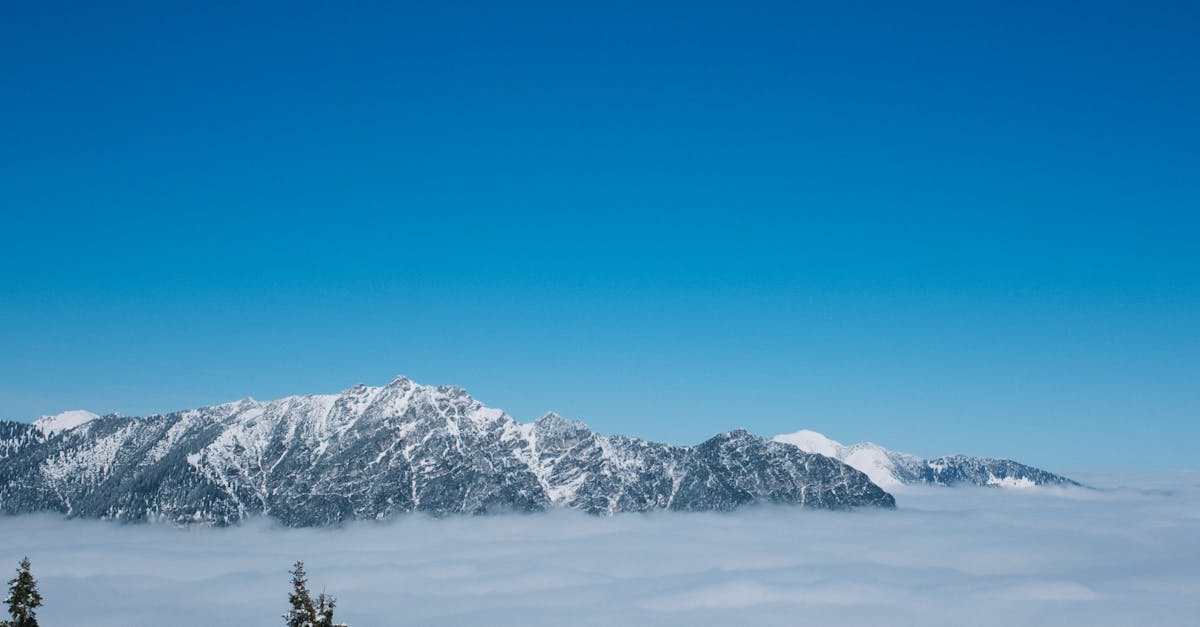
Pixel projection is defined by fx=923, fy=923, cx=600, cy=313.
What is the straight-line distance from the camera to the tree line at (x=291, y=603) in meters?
67.3

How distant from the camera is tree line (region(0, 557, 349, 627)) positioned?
67.3m

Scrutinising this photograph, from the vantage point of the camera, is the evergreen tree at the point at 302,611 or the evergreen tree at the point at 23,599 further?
the evergreen tree at the point at 23,599

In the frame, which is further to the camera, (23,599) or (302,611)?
(23,599)

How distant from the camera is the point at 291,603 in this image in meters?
66.6

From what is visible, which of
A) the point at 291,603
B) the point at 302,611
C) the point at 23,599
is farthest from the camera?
the point at 23,599

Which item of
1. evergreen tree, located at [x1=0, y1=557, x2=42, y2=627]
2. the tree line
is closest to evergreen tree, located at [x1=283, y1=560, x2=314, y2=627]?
the tree line

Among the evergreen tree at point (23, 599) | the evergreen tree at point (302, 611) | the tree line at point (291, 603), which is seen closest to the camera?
the evergreen tree at point (302, 611)

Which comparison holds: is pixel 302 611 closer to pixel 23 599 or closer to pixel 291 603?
pixel 291 603

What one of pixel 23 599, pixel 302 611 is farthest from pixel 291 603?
pixel 23 599

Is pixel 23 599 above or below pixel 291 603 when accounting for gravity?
below

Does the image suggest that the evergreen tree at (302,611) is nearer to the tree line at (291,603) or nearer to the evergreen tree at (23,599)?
the tree line at (291,603)

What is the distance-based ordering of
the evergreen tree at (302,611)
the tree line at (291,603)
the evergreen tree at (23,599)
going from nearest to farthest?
the evergreen tree at (302,611) < the tree line at (291,603) < the evergreen tree at (23,599)

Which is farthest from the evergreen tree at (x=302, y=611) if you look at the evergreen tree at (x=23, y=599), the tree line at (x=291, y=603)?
the evergreen tree at (x=23, y=599)

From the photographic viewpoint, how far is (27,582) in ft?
232
